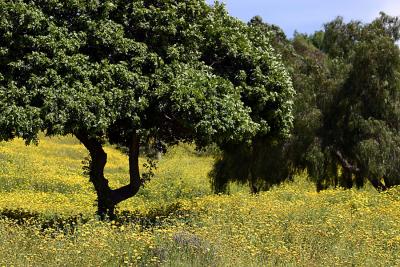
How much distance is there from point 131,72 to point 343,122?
12417mm

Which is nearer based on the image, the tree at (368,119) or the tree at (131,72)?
the tree at (131,72)

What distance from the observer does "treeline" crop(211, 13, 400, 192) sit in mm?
22875

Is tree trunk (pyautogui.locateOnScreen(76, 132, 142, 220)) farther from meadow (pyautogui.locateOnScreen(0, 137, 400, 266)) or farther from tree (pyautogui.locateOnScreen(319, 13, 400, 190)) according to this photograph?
tree (pyautogui.locateOnScreen(319, 13, 400, 190))

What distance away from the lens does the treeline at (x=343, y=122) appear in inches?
901

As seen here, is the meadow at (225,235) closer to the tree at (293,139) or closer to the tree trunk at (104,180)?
the tree trunk at (104,180)

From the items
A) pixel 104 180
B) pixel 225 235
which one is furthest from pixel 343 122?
pixel 225 235

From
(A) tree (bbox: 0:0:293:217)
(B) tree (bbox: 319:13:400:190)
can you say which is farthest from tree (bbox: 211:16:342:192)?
(A) tree (bbox: 0:0:293:217)

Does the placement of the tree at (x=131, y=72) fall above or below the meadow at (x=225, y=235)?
above

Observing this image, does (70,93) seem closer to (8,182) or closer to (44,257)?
(44,257)

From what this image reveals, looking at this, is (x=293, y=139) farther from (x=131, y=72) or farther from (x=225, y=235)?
(x=225, y=235)

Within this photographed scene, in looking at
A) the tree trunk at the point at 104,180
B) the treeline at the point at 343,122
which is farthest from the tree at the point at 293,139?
the tree trunk at the point at 104,180

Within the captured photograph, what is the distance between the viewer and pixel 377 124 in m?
22.8

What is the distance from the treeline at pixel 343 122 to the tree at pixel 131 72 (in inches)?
275

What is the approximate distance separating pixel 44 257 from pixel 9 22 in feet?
19.2
